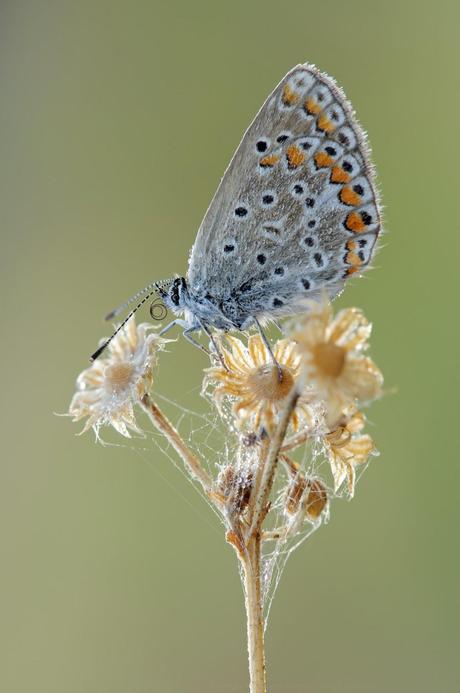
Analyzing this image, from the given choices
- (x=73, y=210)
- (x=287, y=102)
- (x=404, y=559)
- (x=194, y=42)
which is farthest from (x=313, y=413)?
(x=194, y=42)

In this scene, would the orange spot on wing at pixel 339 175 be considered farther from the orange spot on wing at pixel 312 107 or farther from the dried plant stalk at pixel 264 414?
the dried plant stalk at pixel 264 414

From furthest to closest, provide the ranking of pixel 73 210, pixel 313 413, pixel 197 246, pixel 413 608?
1. pixel 73 210
2. pixel 413 608
3. pixel 197 246
4. pixel 313 413

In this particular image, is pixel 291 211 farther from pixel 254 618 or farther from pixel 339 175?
pixel 254 618

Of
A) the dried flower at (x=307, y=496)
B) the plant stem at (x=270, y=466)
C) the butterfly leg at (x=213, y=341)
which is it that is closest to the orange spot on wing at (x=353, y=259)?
the butterfly leg at (x=213, y=341)

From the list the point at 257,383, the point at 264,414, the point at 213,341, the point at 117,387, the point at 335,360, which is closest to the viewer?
the point at 335,360

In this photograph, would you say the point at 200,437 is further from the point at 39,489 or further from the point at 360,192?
the point at 39,489

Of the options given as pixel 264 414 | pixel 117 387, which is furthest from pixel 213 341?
pixel 264 414
